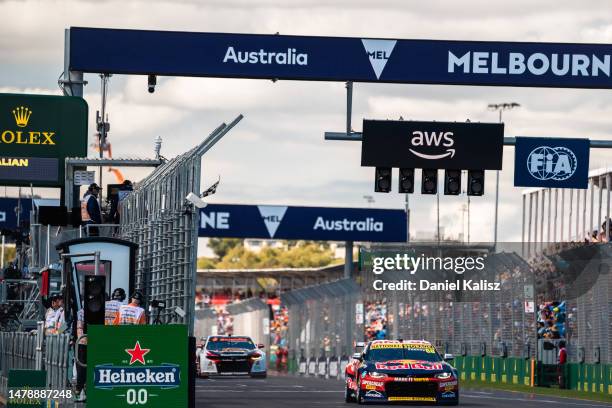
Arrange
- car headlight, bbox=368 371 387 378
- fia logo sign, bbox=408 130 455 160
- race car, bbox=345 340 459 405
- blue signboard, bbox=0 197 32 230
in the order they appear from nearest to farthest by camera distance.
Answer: race car, bbox=345 340 459 405 → car headlight, bbox=368 371 387 378 → fia logo sign, bbox=408 130 455 160 → blue signboard, bbox=0 197 32 230

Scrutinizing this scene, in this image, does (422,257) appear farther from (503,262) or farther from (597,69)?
(597,69)

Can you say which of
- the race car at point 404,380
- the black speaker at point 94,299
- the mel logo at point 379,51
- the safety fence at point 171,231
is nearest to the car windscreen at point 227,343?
the mel logo at point 379,51

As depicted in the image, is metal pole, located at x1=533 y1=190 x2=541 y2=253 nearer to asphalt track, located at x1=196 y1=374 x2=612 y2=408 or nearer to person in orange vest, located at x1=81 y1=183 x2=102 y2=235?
asphalt track, located at x1=196 y1=374 x2=612 y2=408

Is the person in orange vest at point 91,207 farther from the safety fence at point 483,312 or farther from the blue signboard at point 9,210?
the blue signboard at point 9,210

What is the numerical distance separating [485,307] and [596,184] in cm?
436

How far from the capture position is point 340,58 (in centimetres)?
2950

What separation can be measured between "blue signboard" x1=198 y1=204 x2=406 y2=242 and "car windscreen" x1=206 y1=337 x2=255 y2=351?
13876mm

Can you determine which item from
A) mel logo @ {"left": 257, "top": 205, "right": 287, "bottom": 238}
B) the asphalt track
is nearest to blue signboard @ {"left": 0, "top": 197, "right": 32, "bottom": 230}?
mel logo @ {"left": 257, "top": 205, "right": 287, "bottom": 238}

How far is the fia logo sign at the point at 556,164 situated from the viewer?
3431 centimetres

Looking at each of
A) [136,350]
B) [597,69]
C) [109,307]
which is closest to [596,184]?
[597,69]

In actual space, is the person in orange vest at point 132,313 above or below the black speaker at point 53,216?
below

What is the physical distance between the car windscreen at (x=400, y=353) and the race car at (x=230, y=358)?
57.4 ft

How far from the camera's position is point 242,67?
1145 inches

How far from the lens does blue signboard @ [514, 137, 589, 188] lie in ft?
112
